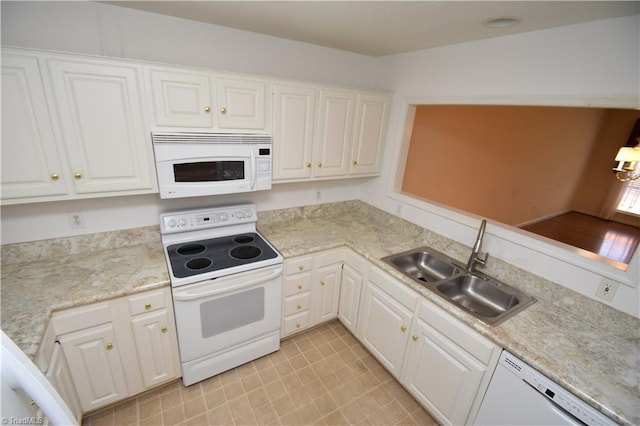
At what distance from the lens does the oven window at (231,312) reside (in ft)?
6.10

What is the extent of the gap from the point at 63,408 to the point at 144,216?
5.20 feet

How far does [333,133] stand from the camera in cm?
236

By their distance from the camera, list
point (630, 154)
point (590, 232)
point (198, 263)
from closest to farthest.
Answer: point (198, 263)
point (630, 154)
point (590, 232)

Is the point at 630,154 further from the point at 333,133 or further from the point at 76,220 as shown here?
the point at 76,220

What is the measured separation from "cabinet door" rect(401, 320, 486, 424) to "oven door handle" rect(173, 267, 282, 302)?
106cm

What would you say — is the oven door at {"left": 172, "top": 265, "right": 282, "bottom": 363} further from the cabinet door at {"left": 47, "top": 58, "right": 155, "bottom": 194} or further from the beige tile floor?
the cabinet door at {"left": 47, "top": 58, "right": 155, "bottom": 194}

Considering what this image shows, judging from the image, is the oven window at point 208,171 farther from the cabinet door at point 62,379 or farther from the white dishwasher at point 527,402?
the white dishwasher at point 527,402

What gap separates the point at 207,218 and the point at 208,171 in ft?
1.41

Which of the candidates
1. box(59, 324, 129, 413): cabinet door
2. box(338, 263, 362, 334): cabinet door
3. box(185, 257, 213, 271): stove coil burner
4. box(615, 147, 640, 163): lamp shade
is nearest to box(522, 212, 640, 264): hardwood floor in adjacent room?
box(615, 147, 640, 163): lamp shade

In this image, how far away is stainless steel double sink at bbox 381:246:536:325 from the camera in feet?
5.55

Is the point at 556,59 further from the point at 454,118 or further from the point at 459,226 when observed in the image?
the point at 454,118

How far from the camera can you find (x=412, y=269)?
7.34 ft

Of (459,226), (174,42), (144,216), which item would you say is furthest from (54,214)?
(459,226)

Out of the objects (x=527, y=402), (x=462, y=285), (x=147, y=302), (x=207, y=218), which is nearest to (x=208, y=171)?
(x=207, y=218)
